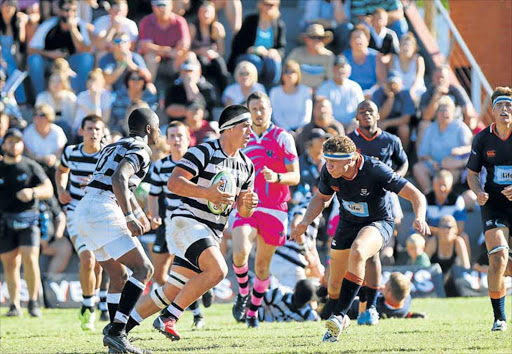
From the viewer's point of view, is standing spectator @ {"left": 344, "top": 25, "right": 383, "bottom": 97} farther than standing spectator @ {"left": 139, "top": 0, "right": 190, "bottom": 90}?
Yes

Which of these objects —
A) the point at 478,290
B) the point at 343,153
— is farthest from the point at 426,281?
the point at 343,153

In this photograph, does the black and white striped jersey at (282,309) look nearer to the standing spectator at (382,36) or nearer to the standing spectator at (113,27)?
the standing spectator at (113,27)

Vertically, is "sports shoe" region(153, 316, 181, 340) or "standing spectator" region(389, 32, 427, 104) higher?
"sports shoe" region(153, 316, 181, 340)

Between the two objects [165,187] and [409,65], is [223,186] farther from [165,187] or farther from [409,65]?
[409,65]

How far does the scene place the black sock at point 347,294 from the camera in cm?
959

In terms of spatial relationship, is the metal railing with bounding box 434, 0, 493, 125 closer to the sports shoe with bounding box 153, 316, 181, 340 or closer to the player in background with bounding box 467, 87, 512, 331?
the player in background with bounding box 467, 87, 512, 331

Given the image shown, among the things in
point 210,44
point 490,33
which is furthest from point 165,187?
point 490,33

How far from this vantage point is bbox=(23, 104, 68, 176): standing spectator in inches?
631

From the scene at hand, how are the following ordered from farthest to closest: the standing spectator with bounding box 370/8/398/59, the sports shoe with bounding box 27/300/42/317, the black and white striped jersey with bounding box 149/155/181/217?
the standing spectator with bounding box 370/8/398/59 → the sports shoe with bounding box 27/300/42/317 → the black and white striped jersey with bounding box 149/155/181/217

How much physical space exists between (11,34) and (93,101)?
2474 mm

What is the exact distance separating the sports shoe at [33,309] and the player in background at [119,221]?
465 centimetres

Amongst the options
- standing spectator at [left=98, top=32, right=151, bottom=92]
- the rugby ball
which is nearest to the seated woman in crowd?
standing spectator at [left=98, top=32, right=151, bottom=92]

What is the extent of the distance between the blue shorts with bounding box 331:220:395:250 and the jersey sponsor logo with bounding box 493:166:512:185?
122 cm

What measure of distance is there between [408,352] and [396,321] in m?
3.47
